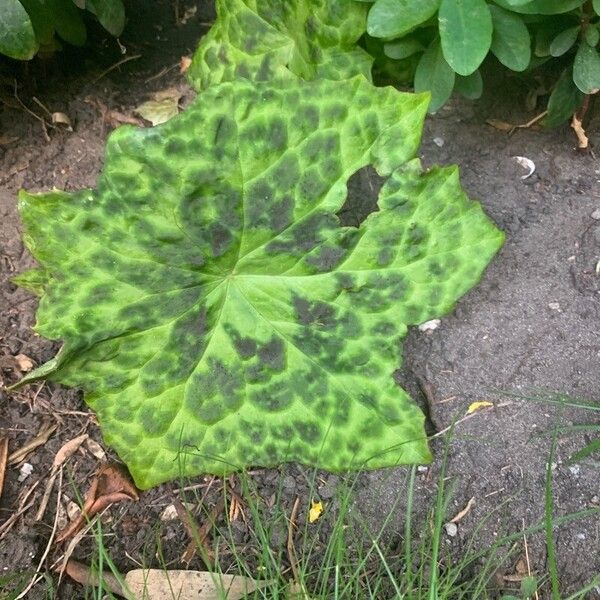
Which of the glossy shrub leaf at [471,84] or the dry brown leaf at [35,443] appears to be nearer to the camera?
the dry brown leaf at [35,443]

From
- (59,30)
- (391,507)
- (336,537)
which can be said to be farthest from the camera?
(59,30)

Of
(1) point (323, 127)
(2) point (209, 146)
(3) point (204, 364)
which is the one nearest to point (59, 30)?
(2) point (209, 146)

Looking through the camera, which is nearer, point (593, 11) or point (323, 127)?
point (323, 127)

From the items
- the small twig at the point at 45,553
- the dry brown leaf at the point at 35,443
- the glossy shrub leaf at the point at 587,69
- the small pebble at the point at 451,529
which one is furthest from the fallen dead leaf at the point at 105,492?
the glossy shrub leaf at the point at 587,69

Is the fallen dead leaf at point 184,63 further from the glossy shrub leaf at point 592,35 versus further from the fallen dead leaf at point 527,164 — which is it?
the glossy shrub leaf at point 592,35

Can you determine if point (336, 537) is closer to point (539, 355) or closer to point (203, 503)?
point (203, 503)

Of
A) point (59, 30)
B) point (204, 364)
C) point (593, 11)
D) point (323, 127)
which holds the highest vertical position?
point (59, 30)

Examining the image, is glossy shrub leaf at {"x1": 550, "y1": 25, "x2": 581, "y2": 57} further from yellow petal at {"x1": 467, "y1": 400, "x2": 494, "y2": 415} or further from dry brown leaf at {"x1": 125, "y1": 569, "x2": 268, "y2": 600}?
dry brown leaf at {"x1": 125, "y1": 569, "x2": 268, "y2": 600}
